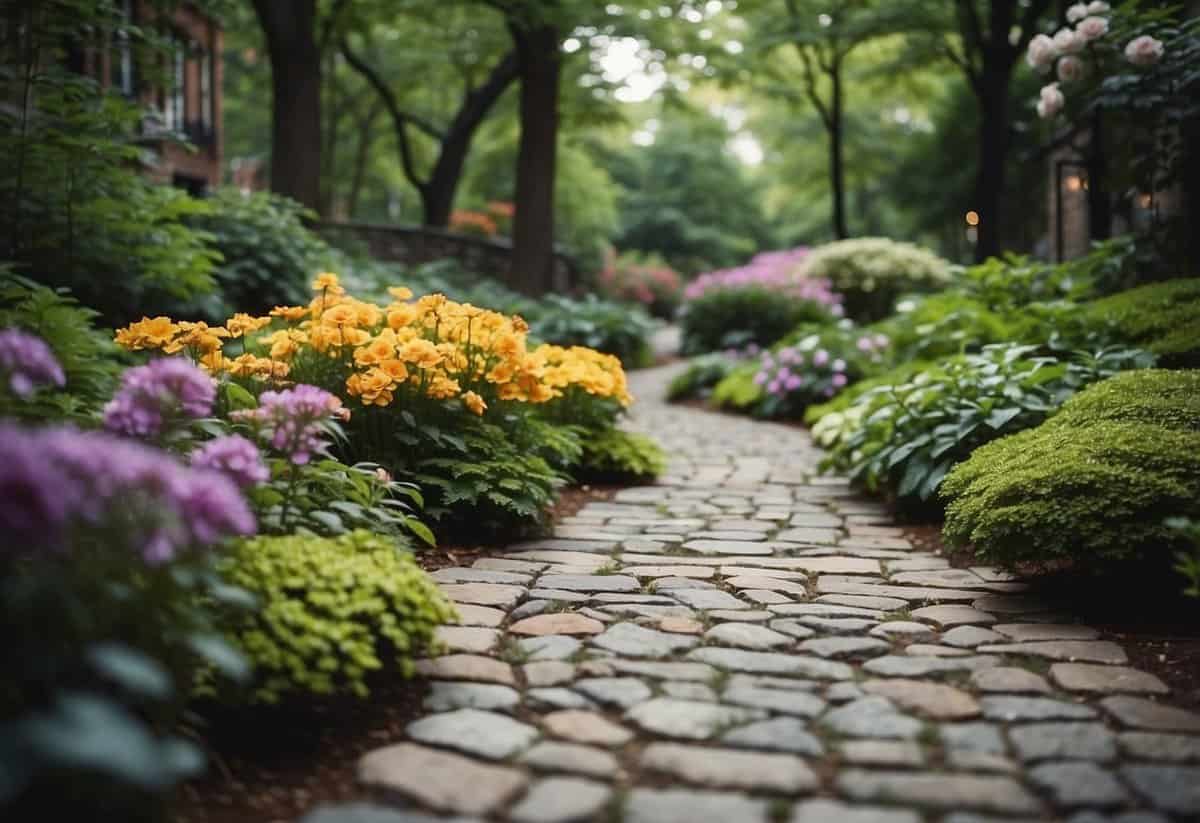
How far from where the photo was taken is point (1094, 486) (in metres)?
3.48

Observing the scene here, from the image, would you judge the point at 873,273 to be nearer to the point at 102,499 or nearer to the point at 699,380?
the point at 699,380

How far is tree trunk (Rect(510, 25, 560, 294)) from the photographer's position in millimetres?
13094

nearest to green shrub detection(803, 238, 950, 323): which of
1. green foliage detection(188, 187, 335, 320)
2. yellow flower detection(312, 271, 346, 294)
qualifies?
green foliage detection(188, 187, 335, 320)

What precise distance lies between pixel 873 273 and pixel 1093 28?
8218 mm

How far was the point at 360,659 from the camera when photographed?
239cm

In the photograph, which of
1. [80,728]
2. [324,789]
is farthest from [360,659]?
[80,728]

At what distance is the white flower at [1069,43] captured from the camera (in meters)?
6.58

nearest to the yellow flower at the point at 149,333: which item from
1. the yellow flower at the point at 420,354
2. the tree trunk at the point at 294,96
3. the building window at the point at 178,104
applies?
the yellow flower at the point at 420,354

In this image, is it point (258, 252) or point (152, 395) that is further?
point (258, 252)

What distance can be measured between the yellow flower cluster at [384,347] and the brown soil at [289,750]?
1.63 metres

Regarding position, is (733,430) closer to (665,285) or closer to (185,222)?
(185,222)

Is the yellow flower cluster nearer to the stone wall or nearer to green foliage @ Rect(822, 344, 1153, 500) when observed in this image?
green foliage @ Rect(822, 344, 1153, 500)

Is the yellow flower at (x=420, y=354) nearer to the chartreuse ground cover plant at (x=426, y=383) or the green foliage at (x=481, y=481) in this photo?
the chartreuse ground cover plant at (x=426, y=383)

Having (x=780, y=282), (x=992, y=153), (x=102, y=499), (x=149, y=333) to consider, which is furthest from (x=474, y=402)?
(x=992, y=153)
